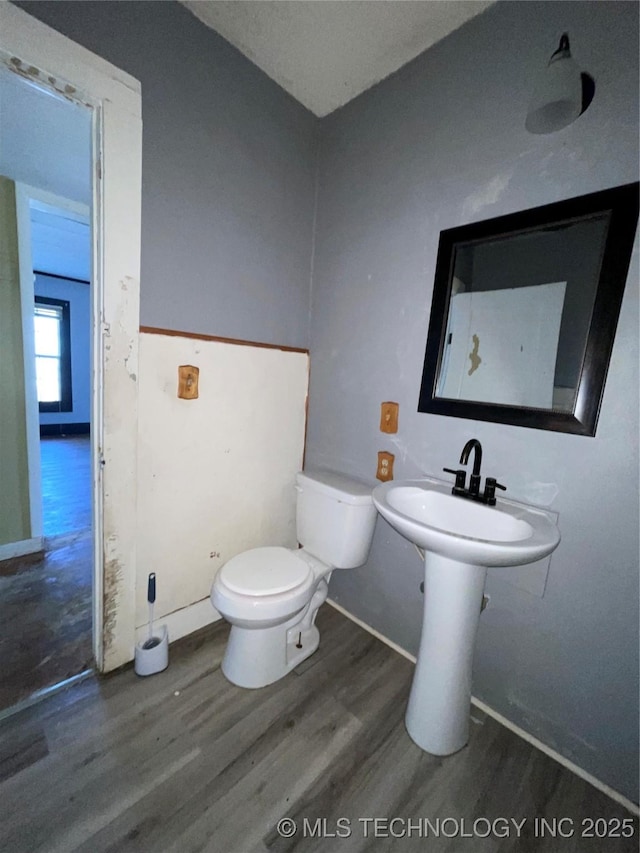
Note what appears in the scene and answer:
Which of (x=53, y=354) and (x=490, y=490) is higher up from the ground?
(x=53, y=354)

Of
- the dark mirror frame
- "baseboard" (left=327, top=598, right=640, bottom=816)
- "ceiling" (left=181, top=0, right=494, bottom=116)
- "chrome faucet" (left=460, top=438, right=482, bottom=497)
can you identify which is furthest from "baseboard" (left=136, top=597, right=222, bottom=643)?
"ceiling" (left=181, top=0, right=494, bottom=116)

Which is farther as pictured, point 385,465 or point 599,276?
point 385,465

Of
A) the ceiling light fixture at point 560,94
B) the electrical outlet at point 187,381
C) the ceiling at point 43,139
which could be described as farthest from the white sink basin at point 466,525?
the ceiling at point 43,139

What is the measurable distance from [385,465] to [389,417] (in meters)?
0.21

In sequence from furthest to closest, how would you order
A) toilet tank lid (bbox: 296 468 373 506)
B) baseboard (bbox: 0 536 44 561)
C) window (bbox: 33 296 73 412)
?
window (bbox: 33 296 73 412), baseboard (bbox: 0 536 44 561), toilet tank lid (bbox: 296 468 373 506)

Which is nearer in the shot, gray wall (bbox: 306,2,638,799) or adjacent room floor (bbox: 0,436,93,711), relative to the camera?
gray wall (bbox: 306,2,638,799)

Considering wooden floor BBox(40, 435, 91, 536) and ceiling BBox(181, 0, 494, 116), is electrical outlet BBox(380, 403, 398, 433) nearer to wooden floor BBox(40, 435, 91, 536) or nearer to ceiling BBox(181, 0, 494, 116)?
ceiling BBox(181, 0, 494, 116)

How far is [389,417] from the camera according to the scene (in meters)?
1.48

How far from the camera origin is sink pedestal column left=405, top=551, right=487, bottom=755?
3.46 ft

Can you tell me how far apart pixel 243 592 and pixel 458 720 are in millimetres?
832

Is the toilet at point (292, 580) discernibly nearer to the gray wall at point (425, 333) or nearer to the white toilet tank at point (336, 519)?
the white toilet tank at point (336, 519)

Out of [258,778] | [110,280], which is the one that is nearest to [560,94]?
[110,280]

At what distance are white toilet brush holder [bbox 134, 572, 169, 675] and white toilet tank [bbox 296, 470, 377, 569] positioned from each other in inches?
26.1

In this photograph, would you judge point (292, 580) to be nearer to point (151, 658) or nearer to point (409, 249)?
point (151, 658)
